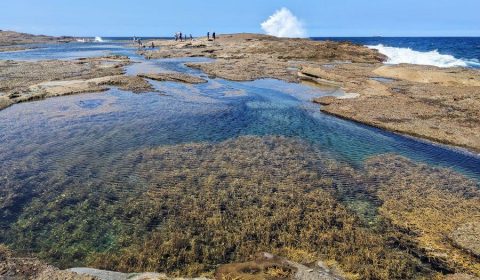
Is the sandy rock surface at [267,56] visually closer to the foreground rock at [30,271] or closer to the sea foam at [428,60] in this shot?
the sea foam at [428,60]

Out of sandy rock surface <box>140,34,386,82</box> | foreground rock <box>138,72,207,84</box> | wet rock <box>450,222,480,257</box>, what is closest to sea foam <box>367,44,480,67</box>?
sandy rock surface <box>140,34,386,82</box>

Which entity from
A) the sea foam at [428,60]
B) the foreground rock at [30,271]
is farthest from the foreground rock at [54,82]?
the sea foam at [428,60]

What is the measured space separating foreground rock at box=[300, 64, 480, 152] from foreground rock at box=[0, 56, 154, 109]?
72.5 ft

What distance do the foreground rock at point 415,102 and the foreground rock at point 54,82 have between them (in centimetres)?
2210

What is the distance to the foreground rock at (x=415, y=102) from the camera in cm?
2325

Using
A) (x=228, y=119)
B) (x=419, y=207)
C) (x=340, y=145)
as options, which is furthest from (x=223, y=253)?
(x=228, y=119)

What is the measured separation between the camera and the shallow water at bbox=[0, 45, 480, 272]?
16234 millimetres

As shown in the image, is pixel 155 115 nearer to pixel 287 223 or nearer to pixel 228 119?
pixel 228 119

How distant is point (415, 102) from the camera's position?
30234 millimetres

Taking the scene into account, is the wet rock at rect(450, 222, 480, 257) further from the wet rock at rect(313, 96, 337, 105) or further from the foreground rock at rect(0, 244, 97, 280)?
the wet rock at rect(313, 96, 337, 105)

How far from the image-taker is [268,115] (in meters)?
28.7

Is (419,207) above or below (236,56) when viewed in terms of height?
below

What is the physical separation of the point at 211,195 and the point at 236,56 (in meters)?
60.0

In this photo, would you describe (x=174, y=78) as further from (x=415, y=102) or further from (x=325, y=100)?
(x=415, y=102)
